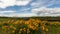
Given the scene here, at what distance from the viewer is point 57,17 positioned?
2.28 m

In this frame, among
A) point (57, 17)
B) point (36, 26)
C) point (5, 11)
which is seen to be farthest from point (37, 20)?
point (5, 11)

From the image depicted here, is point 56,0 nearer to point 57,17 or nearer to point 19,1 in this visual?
point 57,17

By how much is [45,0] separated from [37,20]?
1.06ft

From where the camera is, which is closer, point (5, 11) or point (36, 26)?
point (36, 26)

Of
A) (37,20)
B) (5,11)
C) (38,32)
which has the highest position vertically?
(5,11)

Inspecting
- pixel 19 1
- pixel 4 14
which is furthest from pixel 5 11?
pixel 19 1

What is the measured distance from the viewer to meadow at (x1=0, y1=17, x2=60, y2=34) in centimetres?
217

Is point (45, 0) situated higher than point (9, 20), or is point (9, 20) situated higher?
point (45, 0)

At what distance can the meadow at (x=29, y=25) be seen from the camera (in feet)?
7.13

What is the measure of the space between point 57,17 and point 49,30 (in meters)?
0.23

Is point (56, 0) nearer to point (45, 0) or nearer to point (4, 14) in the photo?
point (45, 0)

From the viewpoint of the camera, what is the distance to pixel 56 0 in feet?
7.52

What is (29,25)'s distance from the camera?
2.17 meters

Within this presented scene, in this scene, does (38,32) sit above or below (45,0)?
below
